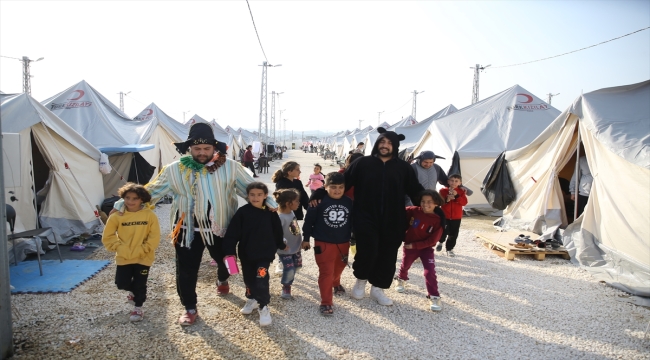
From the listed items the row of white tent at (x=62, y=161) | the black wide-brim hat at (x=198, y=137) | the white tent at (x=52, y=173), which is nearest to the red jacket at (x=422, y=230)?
the black wide-brim hat at (x=198, y=137)

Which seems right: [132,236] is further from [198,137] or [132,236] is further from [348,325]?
[348,325]

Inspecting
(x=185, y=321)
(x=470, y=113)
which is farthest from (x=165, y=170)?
(x=470, y=113)

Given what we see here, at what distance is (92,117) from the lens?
1080cm

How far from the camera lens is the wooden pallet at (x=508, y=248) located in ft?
20.5

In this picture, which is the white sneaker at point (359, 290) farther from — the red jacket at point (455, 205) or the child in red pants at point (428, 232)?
the red jacket at point (455, 205)

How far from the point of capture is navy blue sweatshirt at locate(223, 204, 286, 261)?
364 cm

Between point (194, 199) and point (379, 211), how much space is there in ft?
6.05

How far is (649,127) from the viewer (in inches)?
213

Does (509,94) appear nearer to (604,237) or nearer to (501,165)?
(501,165)

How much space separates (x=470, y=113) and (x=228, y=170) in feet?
32.0

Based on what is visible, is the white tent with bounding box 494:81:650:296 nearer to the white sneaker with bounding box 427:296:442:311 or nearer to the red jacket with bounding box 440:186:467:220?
the red jacket with bounding box 440:186:467:220

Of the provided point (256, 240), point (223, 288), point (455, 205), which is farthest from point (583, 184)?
point (223, 288)

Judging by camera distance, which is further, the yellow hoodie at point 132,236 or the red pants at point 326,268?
the red pants at point 326,268

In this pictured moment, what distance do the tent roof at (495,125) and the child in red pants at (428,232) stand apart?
6.35 m
